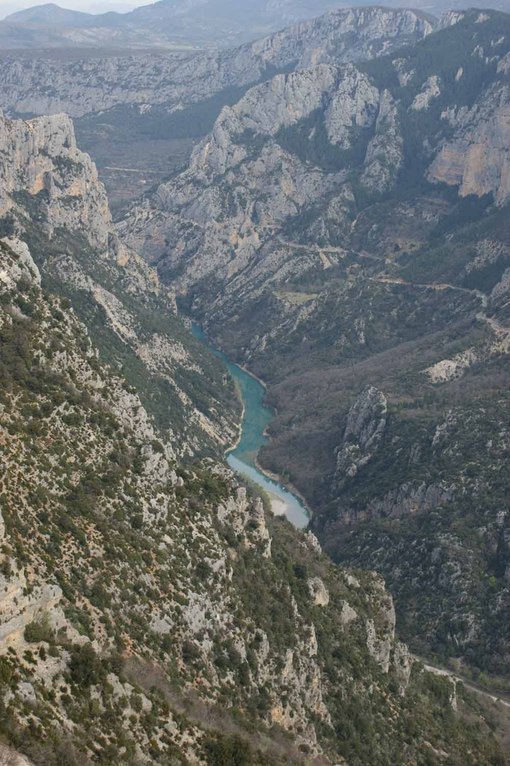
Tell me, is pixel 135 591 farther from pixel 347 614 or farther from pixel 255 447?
pixel 255 447

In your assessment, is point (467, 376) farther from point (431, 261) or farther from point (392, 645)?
point (392, 645)

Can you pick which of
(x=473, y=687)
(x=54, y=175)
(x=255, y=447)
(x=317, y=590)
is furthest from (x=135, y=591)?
(x=54, y=175)

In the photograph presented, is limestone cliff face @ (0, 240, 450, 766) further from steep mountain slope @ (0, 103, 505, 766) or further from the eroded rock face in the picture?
the eroded rock face

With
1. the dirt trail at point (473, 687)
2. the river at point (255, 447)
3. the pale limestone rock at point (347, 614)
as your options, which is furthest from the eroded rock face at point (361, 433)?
the pale limestone rock at point (347, 614)

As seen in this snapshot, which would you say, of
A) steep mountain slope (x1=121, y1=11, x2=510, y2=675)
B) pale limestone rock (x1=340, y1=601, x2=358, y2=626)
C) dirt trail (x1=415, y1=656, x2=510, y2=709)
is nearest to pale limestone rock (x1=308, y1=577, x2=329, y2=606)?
pale limestone rock (x1=340, y1=601, x2=358, y2=626)

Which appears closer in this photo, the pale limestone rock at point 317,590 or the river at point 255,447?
the pale limestone rock at point 317,590

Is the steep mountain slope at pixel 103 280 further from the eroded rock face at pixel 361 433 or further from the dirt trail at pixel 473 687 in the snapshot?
the dirt trail at pixel 473 687
